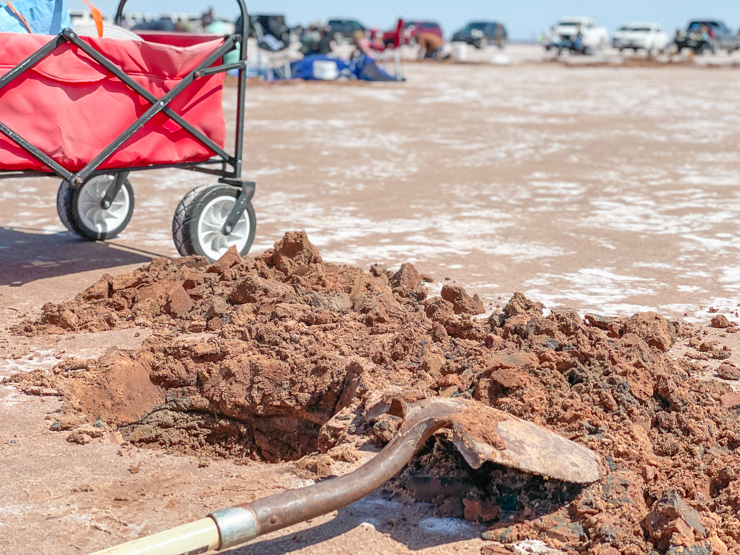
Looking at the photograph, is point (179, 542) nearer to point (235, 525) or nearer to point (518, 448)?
point (235, 525)

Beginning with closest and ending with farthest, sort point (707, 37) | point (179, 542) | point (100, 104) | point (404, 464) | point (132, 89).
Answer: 1. point (179, 542)
2. point (404, 464)
3. point (100, 104)
4. point (132, 89)
5. point (707, 37)

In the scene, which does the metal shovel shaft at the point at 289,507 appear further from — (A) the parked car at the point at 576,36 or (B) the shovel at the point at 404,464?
(A) the parked car at the point at 576,36

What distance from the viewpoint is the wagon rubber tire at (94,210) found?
6.61m

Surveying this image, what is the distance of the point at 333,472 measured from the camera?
3256 mm

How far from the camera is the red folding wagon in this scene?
5062 millimetres

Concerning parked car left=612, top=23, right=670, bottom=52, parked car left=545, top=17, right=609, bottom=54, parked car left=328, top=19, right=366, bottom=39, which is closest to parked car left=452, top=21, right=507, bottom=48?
parked car left=545, top=17, right=609, bottom=54

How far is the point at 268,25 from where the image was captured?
22125mm

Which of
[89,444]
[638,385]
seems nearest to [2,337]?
[89,444]

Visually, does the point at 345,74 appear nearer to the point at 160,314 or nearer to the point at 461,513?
the point at 160,314

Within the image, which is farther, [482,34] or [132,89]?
[482,34]

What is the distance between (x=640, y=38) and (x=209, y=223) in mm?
41282

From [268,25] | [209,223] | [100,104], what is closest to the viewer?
[100,104]

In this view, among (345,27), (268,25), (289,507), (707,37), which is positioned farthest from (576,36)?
(289,507)

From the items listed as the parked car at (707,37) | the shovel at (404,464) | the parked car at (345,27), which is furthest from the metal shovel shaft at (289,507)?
the parked car at (345,27)
